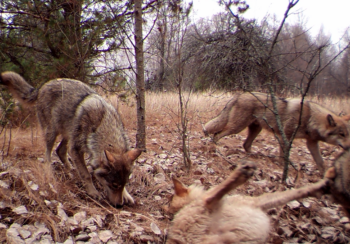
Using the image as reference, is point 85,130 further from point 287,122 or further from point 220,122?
point 287,122

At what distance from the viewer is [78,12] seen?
546 cm

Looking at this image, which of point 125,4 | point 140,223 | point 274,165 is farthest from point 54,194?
point 125,4

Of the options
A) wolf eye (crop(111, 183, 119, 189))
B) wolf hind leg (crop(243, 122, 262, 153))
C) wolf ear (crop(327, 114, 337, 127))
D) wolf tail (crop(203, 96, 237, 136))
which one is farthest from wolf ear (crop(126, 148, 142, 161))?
wolf ear (crop(327, 114, 337, 127))

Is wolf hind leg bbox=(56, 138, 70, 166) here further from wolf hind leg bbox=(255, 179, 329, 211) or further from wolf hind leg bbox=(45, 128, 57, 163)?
wolf hind leg bbox=(255, 179, 329, 211)

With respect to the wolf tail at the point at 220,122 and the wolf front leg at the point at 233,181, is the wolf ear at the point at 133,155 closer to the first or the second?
the wolf front leg at the point at 233,181

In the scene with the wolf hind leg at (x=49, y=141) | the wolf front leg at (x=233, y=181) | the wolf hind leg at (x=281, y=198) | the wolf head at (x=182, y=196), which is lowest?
the wolf hind leg at (x=49, y=141)

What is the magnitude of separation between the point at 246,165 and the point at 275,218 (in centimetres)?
116

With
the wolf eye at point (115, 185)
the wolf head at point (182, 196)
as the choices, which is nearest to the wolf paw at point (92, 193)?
the wolf eye at point (115, 185)

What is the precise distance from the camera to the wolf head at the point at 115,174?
3.04 metres

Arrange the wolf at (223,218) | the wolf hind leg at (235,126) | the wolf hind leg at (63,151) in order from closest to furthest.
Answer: the wolf at (223,218) → the wolf hind leg at (63,151) → the wolf hind leg at (235,126)

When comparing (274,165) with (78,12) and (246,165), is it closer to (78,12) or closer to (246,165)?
(246,165)

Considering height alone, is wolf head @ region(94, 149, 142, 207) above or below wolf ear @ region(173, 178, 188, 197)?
below

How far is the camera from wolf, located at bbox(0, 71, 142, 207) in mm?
3098

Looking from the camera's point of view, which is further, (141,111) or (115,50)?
(115,50)
